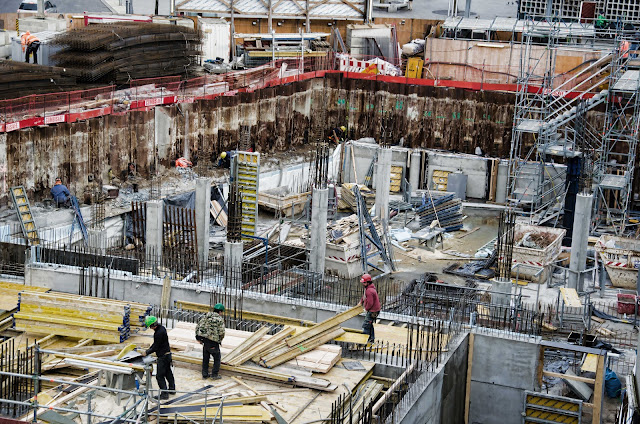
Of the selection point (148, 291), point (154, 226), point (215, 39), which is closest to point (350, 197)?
point (154, 226)

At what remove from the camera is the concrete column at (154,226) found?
27812 millimetres

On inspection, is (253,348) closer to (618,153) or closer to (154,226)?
(154,226)

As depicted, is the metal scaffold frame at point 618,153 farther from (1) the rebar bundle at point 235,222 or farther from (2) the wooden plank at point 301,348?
(2) the wooden plank at point 301,348

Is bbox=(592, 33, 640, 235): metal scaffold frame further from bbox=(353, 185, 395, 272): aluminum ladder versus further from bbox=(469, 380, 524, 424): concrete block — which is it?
bbox=(469, 380, 524, 424): concrete block

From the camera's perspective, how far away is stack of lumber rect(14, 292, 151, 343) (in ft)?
60.6

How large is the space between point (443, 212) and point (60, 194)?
1230 centimetres

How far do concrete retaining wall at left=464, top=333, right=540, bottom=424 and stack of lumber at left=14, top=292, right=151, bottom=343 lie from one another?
6525 mm

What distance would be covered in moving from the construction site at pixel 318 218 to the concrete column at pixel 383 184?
8cm

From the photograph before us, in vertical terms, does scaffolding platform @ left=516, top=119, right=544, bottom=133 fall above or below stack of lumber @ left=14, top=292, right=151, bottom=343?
above

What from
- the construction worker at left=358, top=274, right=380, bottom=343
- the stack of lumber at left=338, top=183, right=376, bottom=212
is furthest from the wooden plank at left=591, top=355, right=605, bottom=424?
the stack of lumber at left=338, top=183, right=376, bottom=212

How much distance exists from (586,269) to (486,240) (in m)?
4.98

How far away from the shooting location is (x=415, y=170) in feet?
128

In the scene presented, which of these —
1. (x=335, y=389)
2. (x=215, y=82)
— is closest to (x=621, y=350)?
(x=335, y=389)

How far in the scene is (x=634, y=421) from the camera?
16.9 meters
